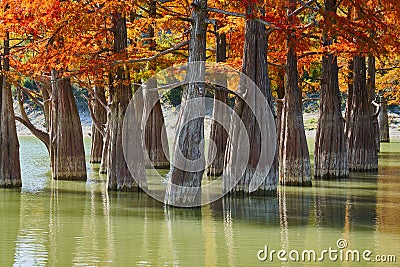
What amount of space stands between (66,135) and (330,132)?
715 cm

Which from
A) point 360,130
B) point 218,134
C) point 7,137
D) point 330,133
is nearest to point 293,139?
point 330,133

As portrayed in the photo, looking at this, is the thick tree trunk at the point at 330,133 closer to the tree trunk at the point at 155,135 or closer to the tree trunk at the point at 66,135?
the tree trunk at the point at 155,135

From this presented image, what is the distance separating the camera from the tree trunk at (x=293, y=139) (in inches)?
838

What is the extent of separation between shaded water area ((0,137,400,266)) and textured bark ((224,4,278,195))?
0.40 metres

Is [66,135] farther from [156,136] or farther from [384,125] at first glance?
[384,125]

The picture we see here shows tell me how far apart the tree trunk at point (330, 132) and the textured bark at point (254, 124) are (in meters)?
4.29

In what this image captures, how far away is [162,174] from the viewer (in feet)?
85.2

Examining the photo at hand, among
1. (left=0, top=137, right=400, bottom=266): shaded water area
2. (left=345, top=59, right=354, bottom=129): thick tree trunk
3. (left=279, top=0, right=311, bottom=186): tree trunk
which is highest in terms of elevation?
(left=345, top=59, right=354, bottom=129): thick tree trunk

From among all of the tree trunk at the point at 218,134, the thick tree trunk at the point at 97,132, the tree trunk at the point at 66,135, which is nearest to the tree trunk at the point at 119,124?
the tree trunk at the point at 66,135

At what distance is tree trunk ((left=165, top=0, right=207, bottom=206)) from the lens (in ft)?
56.8

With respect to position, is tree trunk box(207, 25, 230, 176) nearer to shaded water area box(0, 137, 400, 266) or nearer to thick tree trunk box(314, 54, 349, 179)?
thick tree trunk box(314, 54, 349, 179)

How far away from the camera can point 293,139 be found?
21.3 metres

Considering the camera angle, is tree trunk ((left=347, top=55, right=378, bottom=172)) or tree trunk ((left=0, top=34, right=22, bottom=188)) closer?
tree trunk ((left=0, top=34, right=22, bottom=188))

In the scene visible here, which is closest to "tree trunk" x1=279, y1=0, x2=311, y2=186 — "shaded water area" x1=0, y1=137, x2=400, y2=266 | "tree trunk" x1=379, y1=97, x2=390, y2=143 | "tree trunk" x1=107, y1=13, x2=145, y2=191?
"shaded water area" x1=0, y1=137, x2=400, y2=266
